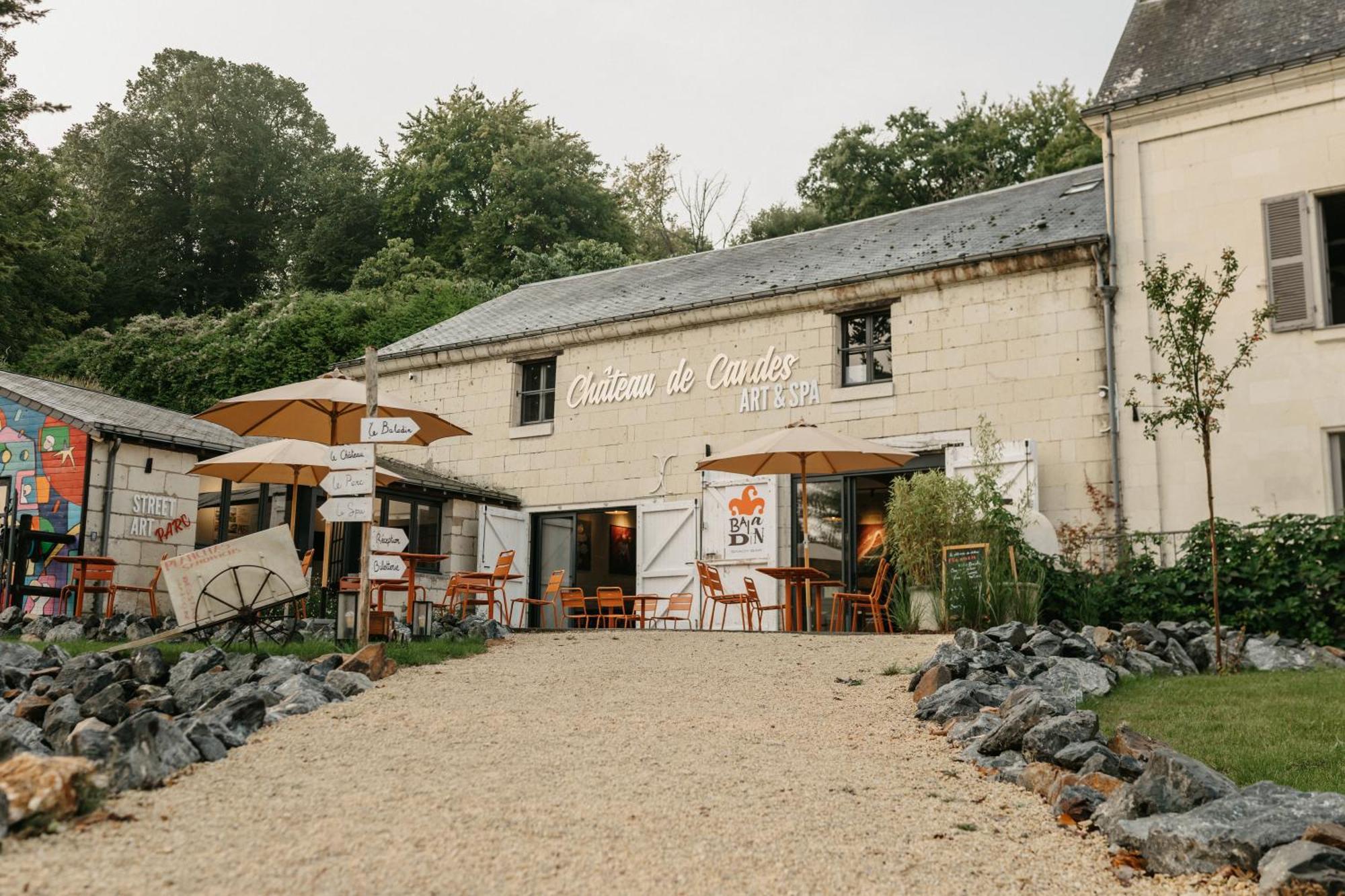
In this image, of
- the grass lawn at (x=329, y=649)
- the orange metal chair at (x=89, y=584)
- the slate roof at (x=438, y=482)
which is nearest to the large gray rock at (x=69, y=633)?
the orange metal chair at (x=89, y=584)

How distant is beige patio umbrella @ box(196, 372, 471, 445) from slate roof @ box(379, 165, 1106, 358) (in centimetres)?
541

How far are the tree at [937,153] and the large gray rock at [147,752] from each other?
26.7 m

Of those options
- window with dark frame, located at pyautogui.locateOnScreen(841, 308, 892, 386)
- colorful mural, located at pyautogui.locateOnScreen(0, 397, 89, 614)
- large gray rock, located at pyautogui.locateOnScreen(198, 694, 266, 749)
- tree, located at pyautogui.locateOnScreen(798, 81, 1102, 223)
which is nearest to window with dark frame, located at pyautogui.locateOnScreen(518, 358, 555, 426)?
window with dark frame, located at pyautogui.locateOnScreen(841, 308, 892, 386)

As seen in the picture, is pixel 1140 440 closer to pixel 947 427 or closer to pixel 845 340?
pixel 947 427

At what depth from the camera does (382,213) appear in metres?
34.1

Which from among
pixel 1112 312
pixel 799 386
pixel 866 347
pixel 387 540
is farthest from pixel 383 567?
pixel 1112 312

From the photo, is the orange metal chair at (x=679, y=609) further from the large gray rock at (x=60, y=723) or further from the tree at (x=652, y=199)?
the tree at (x=652, y=199)

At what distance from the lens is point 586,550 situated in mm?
17719

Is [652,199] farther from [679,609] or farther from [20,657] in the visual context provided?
[20,657]

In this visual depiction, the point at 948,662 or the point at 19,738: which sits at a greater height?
the point at 948,662

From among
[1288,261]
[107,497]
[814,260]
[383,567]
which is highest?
[814,260]

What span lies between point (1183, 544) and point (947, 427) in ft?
10.6

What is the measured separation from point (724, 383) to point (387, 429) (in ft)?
23.6

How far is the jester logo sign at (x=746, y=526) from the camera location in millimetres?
14141
